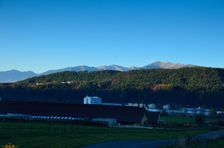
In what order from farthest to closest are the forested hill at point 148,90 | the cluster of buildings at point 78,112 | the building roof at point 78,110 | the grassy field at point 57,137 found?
the forested hill at point 148,90, the building roof at point 78,110, the cluster of buildings at point 78,112, the grassy field at point 57,137

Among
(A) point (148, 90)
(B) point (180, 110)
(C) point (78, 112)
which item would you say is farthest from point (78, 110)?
(A) point (148, 90)

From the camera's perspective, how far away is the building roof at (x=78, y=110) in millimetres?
75812

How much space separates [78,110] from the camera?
79312 mm

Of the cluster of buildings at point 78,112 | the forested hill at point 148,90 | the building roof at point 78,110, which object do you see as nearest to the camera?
the cluster of buildings at point 78,112

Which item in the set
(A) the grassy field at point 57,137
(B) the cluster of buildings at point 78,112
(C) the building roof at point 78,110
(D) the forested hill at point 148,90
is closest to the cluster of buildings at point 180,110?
(D) the forested hill at point 148,90

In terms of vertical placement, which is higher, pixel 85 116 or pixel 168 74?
pixel 168 74

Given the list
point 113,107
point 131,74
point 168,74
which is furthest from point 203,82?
point 113,107

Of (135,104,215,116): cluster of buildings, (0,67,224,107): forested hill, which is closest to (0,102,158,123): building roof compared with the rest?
(135,104,215,116): cluster of buildings

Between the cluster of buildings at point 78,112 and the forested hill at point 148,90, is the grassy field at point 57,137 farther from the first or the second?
the forested hill at point 148,90

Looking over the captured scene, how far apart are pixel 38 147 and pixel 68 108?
178 ft

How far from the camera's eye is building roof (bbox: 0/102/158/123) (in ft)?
249

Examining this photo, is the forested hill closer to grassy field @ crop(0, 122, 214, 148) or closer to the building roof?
the building roof

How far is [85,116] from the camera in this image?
77438mm

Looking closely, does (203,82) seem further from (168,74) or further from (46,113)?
(46,113)
